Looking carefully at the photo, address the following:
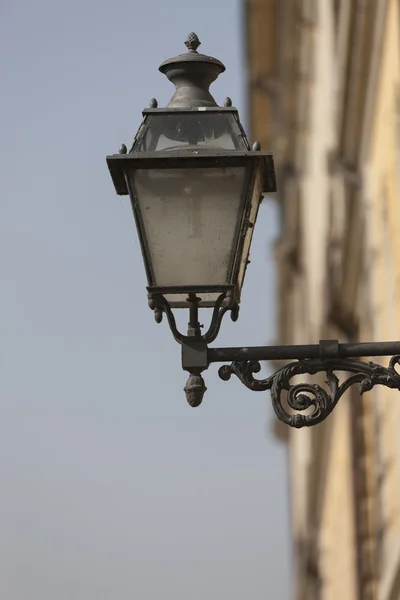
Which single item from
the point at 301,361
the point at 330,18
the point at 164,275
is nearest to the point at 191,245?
the point at 164,275

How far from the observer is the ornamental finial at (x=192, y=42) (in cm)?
548

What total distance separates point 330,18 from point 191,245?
1154cm

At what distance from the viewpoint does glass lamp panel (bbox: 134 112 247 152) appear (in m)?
5.08

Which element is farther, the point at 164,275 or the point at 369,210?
the point at 369,210

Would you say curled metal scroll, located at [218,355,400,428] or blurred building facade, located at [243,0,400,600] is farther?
blurred building facade, located at [243,0,400,600]

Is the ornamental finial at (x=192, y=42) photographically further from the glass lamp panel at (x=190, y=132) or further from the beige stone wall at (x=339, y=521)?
the beige stone wall at (x=339, y=521)

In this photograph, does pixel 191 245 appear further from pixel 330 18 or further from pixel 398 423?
pixel 330 18

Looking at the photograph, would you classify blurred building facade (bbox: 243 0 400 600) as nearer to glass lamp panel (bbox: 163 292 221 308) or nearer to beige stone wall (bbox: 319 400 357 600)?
beige stone wall (bbox: 319 400 357 600)

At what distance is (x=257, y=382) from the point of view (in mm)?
4984

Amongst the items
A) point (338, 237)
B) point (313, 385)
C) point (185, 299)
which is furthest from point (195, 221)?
point (338, 237)

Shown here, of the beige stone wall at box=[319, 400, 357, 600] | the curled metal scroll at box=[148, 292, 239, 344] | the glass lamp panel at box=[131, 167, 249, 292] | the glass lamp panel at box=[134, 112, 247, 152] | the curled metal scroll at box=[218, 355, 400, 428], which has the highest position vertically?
the glass lamp panel at box=[134, 112, 247, 152]

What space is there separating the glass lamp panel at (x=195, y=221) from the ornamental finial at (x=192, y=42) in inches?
25.2

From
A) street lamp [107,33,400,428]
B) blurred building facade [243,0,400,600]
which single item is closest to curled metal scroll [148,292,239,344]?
street lamp [107,33,400,428]

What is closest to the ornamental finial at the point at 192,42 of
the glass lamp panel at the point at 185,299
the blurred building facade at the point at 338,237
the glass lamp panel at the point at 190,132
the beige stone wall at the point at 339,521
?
the glass lamp panel at the point at 190,132
